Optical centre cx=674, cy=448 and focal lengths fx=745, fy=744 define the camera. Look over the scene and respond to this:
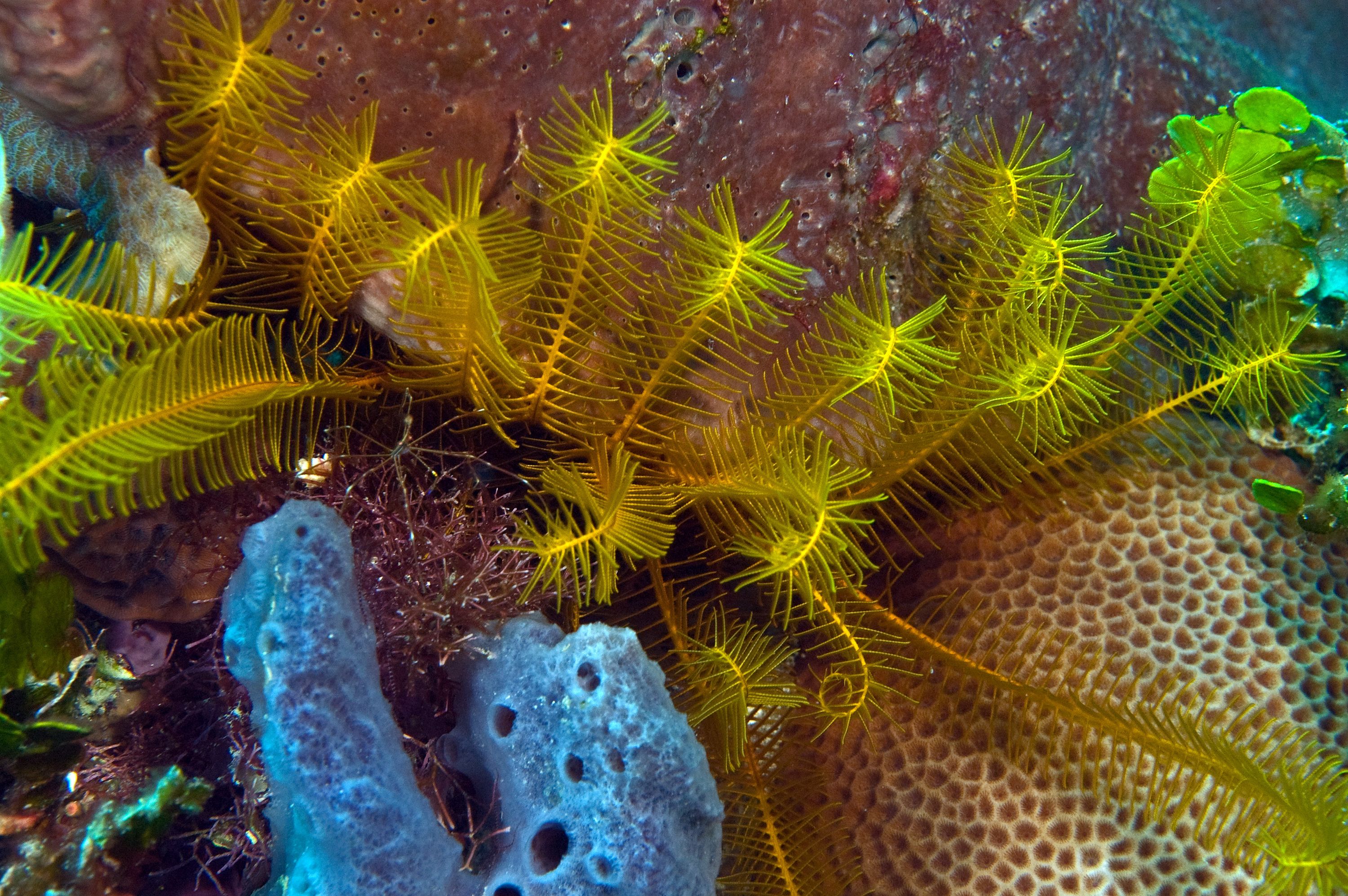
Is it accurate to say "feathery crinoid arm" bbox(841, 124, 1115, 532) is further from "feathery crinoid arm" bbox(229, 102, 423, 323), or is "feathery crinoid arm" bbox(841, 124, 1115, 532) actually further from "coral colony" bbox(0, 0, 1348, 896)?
"feathery crinoid arm" bbox(229, 102, 423, 323)

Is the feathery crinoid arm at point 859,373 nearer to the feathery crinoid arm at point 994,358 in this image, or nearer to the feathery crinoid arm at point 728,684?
the feathery crinoid arm at point 994,358

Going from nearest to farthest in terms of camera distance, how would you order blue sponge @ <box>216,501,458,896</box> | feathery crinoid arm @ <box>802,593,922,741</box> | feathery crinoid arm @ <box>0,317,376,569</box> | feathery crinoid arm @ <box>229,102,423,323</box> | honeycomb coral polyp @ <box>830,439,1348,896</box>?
1. feathery crinoid arm @ <box>0,317,376,569</box>
2. blue sponge @ <box>216,501,458,896</box>
3. feathery crinoid arm @ <box>229,102,423,323</box>
4. feathery crinoid arm @ <box>802,593,922,741</box>
5. honeycomb coral polyp @ <box>830,439,1348,896</box>

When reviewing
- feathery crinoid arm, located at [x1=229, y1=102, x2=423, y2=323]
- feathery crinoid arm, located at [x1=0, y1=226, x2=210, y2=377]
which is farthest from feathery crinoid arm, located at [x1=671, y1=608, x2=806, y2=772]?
feathery crinoid arm, located at [x1=0, y1=226, x2=210, y2=377]

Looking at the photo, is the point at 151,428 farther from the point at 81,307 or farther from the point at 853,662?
the point at 853,662

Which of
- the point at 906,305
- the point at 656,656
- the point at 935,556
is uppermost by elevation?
the point at 906,305

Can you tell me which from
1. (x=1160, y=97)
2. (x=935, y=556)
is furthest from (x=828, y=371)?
(x=1160, y=97)

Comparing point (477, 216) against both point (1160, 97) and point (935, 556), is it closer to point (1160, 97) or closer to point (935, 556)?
point (935, 556)

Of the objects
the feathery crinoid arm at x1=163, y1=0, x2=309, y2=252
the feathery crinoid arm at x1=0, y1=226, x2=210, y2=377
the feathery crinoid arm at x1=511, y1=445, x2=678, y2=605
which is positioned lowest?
the feathery crinoid arm at x1=0, y1=226, x2=210, y2=377
